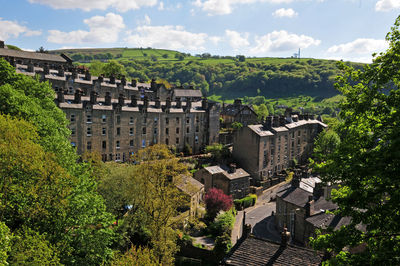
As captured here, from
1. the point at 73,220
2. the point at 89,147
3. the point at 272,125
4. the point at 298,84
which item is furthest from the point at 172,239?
the point at 298,84

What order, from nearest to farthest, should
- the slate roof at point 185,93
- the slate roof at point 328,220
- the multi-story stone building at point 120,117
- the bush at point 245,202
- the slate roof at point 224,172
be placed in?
the slate roof at point 328,220 < the multi-story stone building at point 120,117 < the bush at point 245,202 < the slate roof at point 224,172 < the slate roof at point 185,93

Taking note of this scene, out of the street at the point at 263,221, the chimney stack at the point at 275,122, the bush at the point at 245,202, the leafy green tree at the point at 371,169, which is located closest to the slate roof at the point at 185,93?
the chimney stack at the point at 275,122

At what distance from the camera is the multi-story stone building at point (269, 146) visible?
228 ft

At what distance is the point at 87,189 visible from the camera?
2808cm

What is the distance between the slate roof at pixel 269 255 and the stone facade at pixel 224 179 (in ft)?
106

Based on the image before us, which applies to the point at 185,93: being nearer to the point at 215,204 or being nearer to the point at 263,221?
the point at 215,204

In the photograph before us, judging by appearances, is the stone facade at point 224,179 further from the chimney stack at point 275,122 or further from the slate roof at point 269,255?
the slate roof at point 269,255

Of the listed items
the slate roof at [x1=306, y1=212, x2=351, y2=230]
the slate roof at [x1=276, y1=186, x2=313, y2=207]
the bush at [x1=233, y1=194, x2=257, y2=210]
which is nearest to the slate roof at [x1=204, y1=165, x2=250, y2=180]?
the bush at [x1=233, y1=194, x2=257, y2=210]

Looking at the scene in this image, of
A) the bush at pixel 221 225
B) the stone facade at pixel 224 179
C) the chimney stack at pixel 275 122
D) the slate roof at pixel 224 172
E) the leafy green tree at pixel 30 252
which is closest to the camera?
the leafy green tree at pixel 30 252

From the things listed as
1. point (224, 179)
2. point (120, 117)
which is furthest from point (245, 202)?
point (120, 117)

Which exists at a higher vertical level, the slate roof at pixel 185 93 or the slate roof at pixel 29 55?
the slate roof at pixel 29 55

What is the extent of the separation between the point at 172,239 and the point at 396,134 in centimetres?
3010

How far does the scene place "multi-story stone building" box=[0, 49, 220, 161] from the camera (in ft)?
187

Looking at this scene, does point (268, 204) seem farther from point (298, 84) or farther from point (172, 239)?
point (298, 84)
